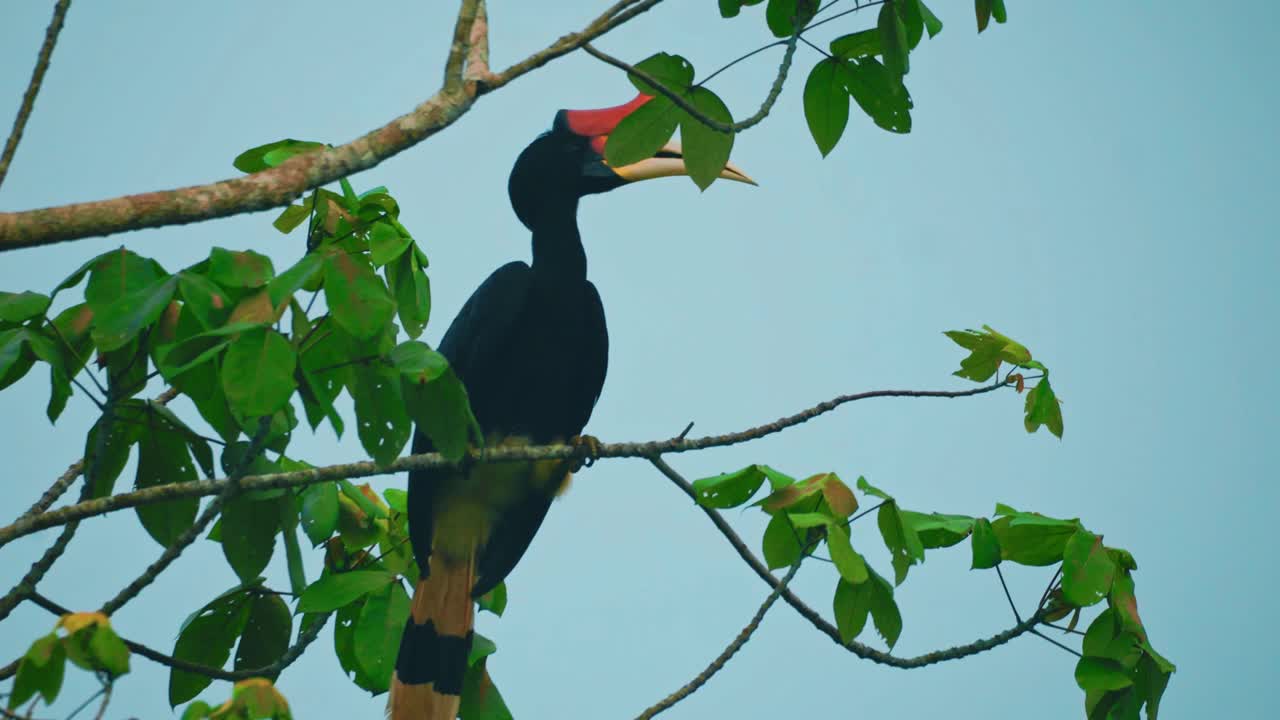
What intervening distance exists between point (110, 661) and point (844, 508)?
1.39 metres

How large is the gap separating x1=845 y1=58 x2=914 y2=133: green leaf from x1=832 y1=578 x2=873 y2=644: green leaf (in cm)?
91

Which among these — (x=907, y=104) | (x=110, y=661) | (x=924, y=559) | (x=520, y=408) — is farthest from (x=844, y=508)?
(x=520, y=408)

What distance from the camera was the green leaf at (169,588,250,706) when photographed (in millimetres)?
2367

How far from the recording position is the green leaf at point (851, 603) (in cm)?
237

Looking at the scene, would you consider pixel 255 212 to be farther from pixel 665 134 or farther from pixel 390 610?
pixel 390 610

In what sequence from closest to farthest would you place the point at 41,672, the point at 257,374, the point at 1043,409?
the point at 41,672 → the point at 257,374 → the point at 1043,409

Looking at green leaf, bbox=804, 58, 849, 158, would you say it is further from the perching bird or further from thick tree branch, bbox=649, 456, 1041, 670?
the perching bird

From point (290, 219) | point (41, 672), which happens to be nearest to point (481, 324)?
point (290, 219)

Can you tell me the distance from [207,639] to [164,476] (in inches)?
18.2

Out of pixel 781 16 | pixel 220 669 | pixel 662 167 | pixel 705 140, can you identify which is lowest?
pixel 220 669

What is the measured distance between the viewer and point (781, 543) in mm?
2355

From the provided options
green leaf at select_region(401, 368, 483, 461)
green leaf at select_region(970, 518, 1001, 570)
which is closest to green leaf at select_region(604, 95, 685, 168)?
green leaf at select_region(401, 368, 483, 461)

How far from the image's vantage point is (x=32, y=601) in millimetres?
2064

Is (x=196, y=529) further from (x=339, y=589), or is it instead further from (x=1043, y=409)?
(x=1043, y=409)
